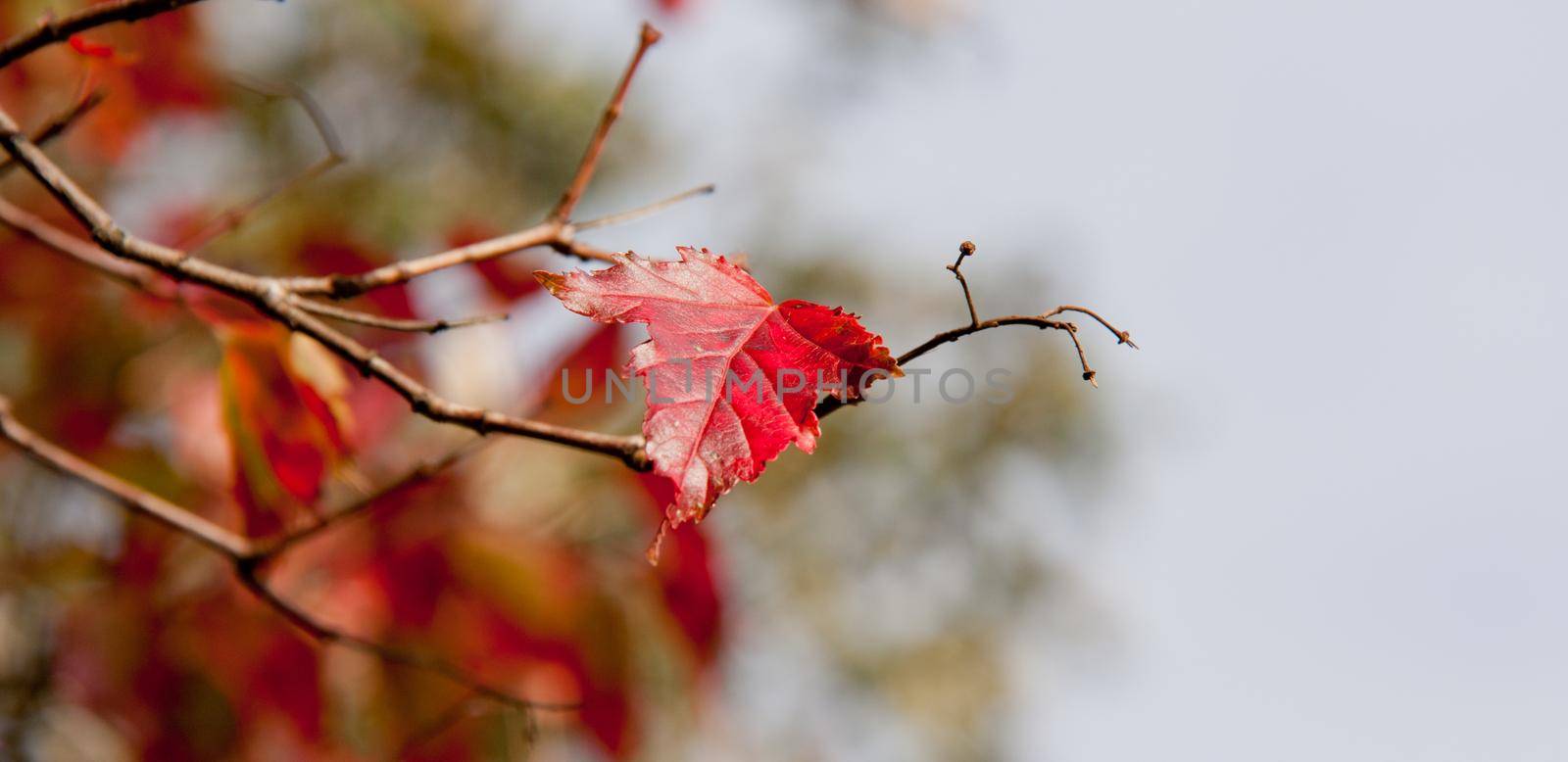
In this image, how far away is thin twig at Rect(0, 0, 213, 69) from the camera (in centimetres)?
54

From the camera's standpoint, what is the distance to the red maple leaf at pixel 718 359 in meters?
0.50

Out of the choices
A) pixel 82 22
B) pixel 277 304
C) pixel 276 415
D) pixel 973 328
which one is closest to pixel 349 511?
pixel 276 415

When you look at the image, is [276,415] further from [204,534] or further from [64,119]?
[64,119]

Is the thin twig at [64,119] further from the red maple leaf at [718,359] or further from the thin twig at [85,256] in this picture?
→ the red maple leaf at [718,359]

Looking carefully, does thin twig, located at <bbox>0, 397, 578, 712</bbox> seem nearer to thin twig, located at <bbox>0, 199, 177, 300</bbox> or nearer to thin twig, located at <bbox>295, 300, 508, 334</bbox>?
thin twig, located at <bbox>0, 199, 177, 300</bbox>

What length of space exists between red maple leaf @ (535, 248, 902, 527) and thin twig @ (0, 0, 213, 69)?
250mm

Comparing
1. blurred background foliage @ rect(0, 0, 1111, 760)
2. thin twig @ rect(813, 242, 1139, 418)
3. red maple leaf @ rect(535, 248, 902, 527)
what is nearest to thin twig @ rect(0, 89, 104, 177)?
blurred background foliage @ rect(0, 0, 1111, 760)

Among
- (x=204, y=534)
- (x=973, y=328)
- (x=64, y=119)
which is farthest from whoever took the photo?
(x=204, y=534)

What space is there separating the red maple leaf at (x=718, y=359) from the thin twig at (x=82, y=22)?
25 cm

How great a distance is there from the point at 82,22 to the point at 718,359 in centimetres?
38

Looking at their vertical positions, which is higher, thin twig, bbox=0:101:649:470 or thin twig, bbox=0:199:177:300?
thin twig, bbox=0:199:177:300

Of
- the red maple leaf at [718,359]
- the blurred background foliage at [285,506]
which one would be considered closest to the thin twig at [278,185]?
the blurred background foliage at [285,506]

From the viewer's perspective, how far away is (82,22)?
549 millimetres

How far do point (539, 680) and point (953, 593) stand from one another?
2.82m
